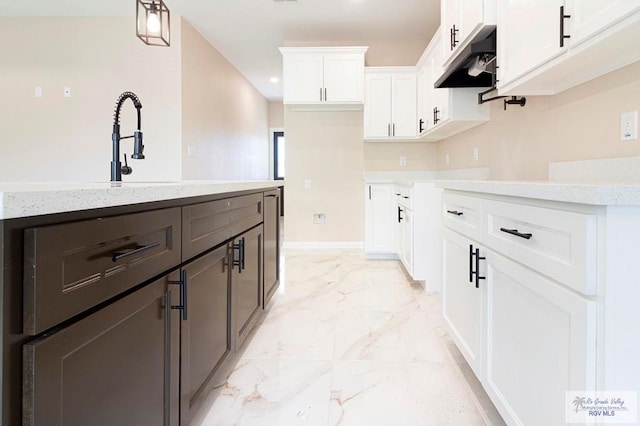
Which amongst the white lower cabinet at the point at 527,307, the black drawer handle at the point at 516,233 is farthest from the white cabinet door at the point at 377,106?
the black drawer handle at the point at 516,233

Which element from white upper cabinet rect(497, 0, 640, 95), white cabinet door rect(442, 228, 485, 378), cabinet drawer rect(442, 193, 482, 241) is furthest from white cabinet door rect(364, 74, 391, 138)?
white cabinet door rect(442, 228, 485, 378)

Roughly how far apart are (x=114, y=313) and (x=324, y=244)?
4.23 meters

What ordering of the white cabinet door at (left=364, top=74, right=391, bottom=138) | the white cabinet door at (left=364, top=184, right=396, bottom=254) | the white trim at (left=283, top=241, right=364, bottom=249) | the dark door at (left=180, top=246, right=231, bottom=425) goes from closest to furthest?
1. the dark door at (left=180, top=246, right=231, bottom=425)
2. the white cabinet door at (left=364, top=184, right=396, bottom=254)
3. the white cabinet door at (left=364, top=74, right=391, bottom=138)
4. the white trim at (left=283, top=241, right=364, bottom=249)

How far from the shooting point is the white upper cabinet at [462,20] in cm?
197

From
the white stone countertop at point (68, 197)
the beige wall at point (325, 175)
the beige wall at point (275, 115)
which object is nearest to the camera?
the white stone countertop at point (68, 197)

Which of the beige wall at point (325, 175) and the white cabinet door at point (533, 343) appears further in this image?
the beige wall at point (325, 175)

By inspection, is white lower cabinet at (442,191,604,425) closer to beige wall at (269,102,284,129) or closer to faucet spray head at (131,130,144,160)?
faucet spray head at (131,130,144,160)

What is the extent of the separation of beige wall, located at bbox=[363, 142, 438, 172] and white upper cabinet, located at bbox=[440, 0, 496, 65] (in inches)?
80.8

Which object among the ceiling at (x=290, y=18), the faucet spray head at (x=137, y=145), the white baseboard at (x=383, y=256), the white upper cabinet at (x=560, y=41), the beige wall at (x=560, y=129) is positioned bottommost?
the white baseboard at (x=383, y=256)

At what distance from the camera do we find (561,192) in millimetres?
862

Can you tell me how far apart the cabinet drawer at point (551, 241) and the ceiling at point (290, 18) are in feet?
11.5

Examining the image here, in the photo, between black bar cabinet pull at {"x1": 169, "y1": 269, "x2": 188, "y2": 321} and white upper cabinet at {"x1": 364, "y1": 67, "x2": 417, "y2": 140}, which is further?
white upper cabinet at {"x1": 364, "y1": 67, "x2": 417, "y2": 140}

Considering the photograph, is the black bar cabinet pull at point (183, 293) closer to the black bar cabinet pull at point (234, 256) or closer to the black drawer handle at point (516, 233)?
the black bar cabinet pull at point (234, 256)

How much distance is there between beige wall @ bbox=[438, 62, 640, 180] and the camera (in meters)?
1.52
